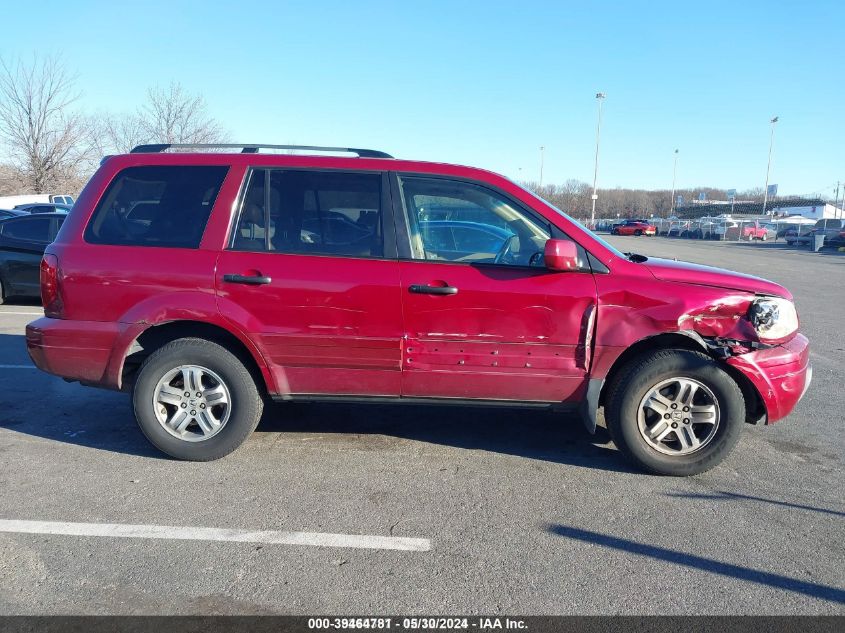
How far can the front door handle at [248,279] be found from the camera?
14.1 feet

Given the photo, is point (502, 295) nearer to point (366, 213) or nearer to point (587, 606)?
point (366, 213)

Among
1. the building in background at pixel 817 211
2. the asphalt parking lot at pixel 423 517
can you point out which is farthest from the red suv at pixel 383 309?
the building in background at pixel 817 211

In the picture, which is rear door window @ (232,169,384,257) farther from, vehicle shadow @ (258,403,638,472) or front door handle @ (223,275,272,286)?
vehicle shadow @ (258,403,638,472)

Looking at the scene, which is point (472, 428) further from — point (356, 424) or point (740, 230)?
point (740, 230)

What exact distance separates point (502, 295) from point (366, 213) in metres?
1.06

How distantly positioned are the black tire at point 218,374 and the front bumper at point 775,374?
3.14 m

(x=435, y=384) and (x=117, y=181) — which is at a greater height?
(x=117, y=181)

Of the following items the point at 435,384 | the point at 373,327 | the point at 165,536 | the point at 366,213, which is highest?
the point at 366,213

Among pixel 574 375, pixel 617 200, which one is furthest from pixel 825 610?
pixel 617 200

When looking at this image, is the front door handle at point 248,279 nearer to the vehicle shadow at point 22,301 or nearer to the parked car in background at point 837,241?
the vehicle shadow at point 22,301

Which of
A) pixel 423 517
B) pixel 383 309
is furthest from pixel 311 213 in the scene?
pixel 423 517

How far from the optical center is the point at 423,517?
148 inches

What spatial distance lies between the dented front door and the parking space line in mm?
1215

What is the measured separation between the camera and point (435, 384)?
4395 millimetres
